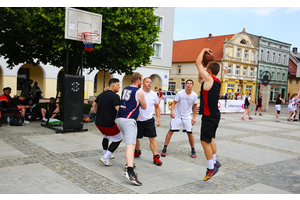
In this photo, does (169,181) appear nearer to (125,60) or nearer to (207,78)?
(207,78)

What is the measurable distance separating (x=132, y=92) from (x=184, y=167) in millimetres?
2147

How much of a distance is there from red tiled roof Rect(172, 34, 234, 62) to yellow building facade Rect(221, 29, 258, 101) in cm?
155

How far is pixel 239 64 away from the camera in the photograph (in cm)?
5219

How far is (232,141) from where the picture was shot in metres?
9.92

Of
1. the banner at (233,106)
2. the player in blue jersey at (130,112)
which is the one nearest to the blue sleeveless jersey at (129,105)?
the player in blue jersey at (130,112)

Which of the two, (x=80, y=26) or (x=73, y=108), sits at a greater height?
(x=80, y=26)

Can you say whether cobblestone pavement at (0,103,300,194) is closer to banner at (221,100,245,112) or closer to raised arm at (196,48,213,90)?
raised arm at (196,48,213,90)

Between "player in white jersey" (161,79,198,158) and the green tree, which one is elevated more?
the green tree

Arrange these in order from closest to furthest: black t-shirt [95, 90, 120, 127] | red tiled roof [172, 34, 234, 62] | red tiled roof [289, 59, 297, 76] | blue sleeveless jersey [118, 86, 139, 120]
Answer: blue sleeveless jersey [118, 86, 139, 120]
black t-shirt [95, 90, 120, 127]
red tiled roof [172, 34, 234, 62]
red tiled roof [289, 59, 297, 76]

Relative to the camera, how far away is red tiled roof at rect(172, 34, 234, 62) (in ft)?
169

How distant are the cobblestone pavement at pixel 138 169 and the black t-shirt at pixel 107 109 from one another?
0.96 metres

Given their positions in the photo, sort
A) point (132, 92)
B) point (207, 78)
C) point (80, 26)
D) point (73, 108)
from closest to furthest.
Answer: point (207, 78)
point (132, 92)
point (73, 108)
point (80, 26)

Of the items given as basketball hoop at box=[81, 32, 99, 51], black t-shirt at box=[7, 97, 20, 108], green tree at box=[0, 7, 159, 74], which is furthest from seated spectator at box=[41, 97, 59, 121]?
basketball hoop at box=[81, 32, 99, 51]
